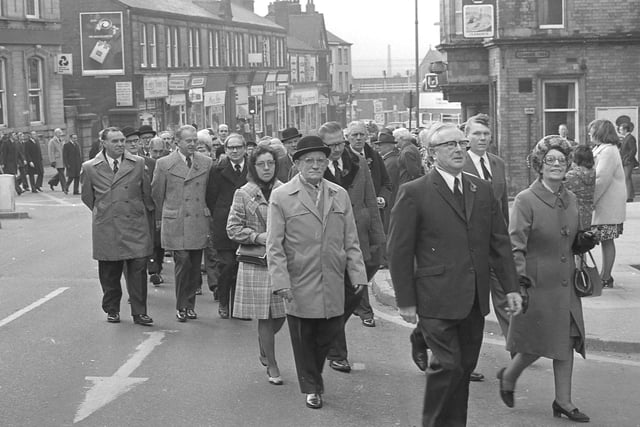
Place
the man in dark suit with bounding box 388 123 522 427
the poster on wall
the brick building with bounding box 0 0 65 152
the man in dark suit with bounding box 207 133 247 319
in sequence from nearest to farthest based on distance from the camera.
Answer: the man in dark suit with bounding box 388 123 522 427 → the man in dark suit with bounding box 207 133 247 319 → the brick building with bounding box 0 0 65 152 → the poster on wall

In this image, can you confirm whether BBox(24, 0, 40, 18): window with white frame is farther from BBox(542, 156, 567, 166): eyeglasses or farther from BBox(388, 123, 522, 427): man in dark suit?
BBox(388, 123, 522, 427): man in dark suit

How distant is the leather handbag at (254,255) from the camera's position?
8672 millimetres

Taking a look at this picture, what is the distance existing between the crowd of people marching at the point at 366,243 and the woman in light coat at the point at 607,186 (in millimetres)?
37

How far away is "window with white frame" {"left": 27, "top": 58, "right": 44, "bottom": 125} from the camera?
143 ft

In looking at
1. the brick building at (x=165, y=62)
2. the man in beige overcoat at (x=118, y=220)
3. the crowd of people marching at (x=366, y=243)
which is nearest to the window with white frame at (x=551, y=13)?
the crowd of people marching at (x=366, y=243)

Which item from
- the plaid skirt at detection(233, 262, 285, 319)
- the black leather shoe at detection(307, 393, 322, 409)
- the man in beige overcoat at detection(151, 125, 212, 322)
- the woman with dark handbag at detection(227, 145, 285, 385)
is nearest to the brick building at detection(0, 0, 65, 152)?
the man in beige overcoat at detection(151, 125, 212, 322)

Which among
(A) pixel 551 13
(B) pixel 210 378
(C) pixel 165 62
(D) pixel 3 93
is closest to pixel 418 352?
(B) pixel 210 378

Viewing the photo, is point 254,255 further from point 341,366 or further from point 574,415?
point 574,415

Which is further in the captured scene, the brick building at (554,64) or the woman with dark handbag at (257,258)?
the brick building at (554,64)

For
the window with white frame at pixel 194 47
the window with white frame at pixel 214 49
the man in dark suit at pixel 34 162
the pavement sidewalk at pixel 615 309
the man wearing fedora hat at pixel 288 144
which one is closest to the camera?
the pavement sidewalk at pixel 615 309

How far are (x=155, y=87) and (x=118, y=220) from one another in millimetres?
45910

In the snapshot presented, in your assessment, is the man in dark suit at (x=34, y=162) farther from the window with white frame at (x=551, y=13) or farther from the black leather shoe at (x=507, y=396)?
the black leather shoe at (x=507, y=396)

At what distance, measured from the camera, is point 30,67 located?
4366 cm

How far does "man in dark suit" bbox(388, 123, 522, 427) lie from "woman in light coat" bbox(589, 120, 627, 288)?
5.25 meters
